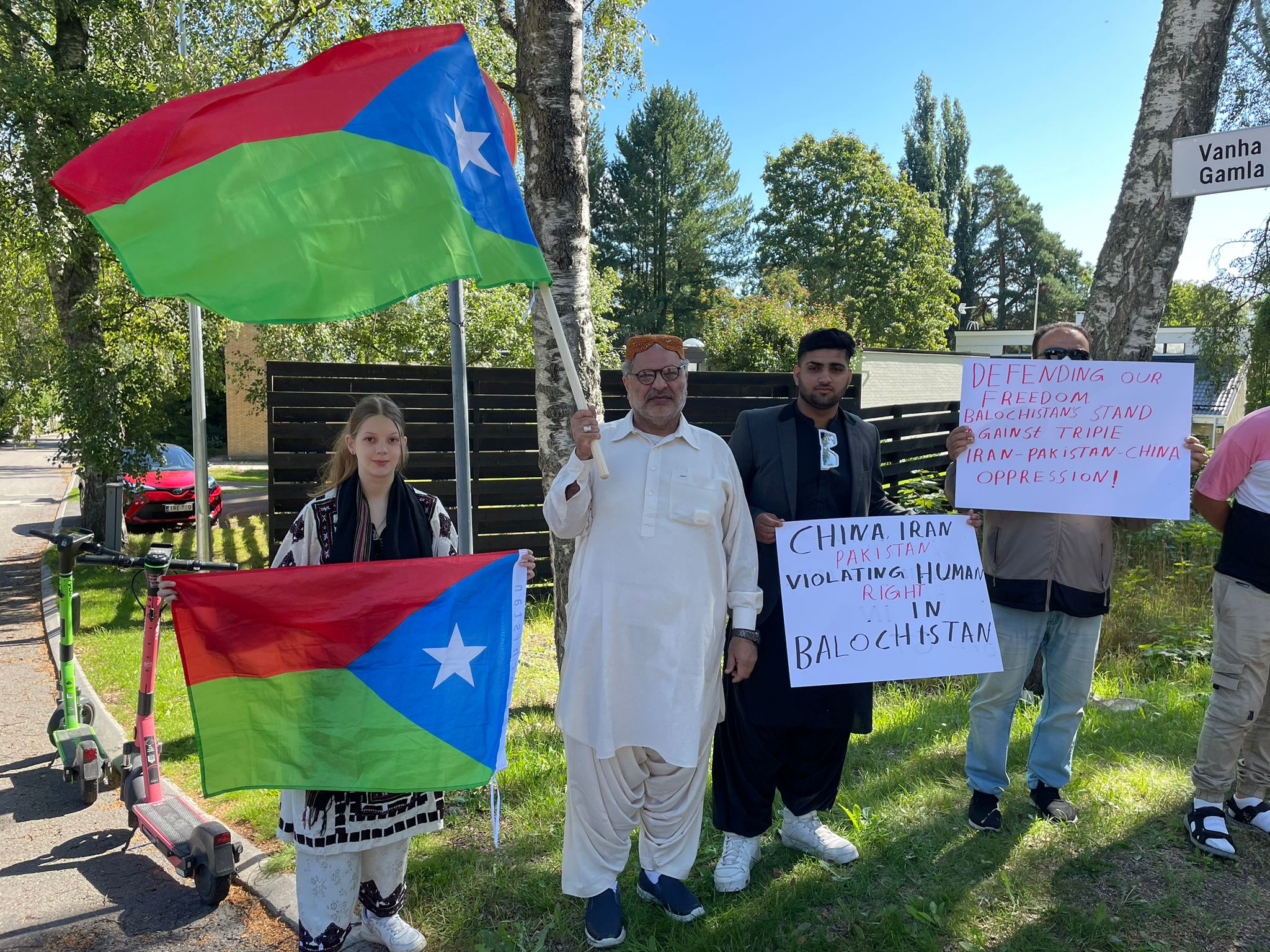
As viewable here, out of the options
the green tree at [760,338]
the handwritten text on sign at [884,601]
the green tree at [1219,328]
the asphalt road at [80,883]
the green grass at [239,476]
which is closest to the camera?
the handwritten text on sign at [884,601]

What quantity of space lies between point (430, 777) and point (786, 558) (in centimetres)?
158

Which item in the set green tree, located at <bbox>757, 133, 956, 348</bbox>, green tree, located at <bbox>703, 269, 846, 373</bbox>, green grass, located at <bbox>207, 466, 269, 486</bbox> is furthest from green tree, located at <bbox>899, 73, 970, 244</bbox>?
green grass, located at <bbox>207, 466, 269, 486</bbox>

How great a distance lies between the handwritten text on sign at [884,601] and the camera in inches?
135

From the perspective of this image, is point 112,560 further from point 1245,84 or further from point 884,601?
point 1245,84

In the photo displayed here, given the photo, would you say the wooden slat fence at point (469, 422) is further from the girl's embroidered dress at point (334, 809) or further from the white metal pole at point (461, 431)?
the girl's embroidered dress at point (334, 809)

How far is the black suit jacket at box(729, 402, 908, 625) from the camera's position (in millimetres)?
3543

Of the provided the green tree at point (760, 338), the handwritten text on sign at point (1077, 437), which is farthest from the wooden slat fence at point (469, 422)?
the green tree at point (760, 338)

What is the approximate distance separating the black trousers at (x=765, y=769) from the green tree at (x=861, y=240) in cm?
4462

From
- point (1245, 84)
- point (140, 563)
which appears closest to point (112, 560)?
point (140, 563)

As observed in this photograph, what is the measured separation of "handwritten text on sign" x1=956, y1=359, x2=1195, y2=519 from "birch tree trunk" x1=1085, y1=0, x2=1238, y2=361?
1954 mm

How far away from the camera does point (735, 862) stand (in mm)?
3564

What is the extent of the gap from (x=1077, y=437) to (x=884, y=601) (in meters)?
1.18

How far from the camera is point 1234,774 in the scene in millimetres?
3822

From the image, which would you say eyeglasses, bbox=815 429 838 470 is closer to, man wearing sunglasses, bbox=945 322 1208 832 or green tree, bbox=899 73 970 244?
man wearing sunglasses, bbox=945 322 1208 832
